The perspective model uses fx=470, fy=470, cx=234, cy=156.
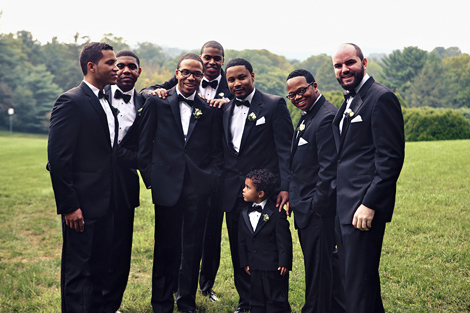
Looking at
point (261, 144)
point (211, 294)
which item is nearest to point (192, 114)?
point (261, 144)

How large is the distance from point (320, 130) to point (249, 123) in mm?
878

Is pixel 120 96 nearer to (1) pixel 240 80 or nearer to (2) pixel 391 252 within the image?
(1) pixel 240 80

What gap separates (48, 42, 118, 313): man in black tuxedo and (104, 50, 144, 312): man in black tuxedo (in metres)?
0.29

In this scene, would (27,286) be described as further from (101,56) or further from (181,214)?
(101,56)

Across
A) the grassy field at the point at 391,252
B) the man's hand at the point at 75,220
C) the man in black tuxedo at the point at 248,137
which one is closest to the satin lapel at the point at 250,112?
the man in black tuxedo at the point at 248,137

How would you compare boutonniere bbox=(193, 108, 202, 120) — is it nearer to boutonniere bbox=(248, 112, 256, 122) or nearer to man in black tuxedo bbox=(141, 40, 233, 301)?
boutonniere bbox=(248, 112, 256, 122)

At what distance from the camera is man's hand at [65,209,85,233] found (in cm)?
458

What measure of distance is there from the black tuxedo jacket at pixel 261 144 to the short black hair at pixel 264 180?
107 mm

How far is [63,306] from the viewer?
15.4 ft

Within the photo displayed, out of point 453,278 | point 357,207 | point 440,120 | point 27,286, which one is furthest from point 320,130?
point 440,120

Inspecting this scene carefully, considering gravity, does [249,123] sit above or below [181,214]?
above

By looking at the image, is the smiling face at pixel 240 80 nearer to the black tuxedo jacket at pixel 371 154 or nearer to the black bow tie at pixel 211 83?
the black bow tie at pixel 211 83

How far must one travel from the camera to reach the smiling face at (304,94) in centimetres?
496

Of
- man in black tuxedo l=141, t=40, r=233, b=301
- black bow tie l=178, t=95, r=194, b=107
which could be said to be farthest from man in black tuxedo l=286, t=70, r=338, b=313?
man in black tuxedo l=141, t=40, r=233, b=301
